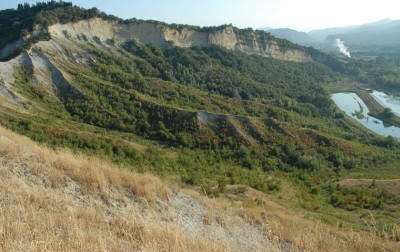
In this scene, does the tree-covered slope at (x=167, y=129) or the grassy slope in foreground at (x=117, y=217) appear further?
the tree-covered slope at (x=167, y=129)

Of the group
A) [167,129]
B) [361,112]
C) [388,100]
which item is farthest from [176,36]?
[388,100]

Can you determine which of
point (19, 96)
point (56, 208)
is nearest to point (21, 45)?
point (19, 96)

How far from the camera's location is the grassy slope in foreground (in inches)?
178

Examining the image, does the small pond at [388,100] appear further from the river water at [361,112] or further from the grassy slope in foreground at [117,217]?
the grassy slope in foreground at [117,217]

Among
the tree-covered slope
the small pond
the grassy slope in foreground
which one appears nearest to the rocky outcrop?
the tree-covered slope

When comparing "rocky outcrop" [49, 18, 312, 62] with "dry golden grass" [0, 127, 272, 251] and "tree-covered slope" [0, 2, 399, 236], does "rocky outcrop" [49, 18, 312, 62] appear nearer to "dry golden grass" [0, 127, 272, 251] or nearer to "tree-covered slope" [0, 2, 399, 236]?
"tree-covered slope" [0, 2, 399, 236]

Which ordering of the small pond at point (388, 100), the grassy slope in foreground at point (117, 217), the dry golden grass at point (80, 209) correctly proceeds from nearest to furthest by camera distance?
the dry golden grass at point (80, 209) < the grassy slope in foreground at point (117, 217) < the small pond at point (388, 100)

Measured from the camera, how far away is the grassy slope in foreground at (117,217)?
14.9 feet

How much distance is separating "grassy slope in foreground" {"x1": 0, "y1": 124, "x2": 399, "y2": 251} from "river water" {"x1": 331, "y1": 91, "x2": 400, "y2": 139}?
62.1 m

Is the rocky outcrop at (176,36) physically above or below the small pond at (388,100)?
above

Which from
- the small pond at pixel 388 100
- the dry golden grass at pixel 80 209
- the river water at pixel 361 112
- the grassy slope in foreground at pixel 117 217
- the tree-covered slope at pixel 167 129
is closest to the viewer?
the dry golden grass at pixel 80 209

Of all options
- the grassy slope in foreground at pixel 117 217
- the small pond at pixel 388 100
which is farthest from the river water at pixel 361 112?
the grassy slope in foreground at pixel 117 217

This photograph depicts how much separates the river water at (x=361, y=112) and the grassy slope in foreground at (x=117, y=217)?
62.1m

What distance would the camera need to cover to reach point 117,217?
6305 mm
